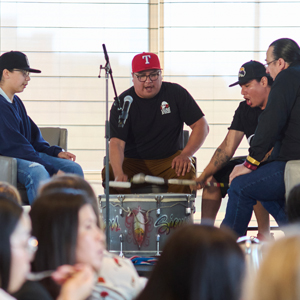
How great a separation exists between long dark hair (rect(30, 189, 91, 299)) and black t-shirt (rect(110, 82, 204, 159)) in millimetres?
2524

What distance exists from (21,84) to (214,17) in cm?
392

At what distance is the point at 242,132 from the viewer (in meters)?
3.29

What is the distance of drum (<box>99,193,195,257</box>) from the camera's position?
2.80 metres

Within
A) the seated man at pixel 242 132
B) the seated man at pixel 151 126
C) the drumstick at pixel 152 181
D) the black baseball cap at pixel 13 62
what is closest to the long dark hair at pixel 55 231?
the drumstick at pixel 152 181

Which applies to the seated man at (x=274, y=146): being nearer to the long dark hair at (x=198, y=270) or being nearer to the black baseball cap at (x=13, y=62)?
the black baseball cap at (x=13, y=62)

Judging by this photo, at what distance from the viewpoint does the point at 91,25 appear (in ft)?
21.8

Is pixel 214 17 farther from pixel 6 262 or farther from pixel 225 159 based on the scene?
pixel 6 262

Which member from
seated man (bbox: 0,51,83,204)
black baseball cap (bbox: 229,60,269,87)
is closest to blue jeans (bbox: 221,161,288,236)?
black baseball cap (bbox: 229,60,269,87)

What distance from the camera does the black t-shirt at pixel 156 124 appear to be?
11.8 ft

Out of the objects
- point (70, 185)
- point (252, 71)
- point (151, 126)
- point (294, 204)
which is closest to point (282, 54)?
point (252, 71)

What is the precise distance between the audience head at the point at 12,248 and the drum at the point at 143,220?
182 centimetres

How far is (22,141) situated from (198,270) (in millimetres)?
2651

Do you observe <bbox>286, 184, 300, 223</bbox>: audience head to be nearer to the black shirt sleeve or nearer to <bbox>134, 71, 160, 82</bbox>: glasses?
the black shirt sleeve

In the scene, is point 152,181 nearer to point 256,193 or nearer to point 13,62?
point 256,193
